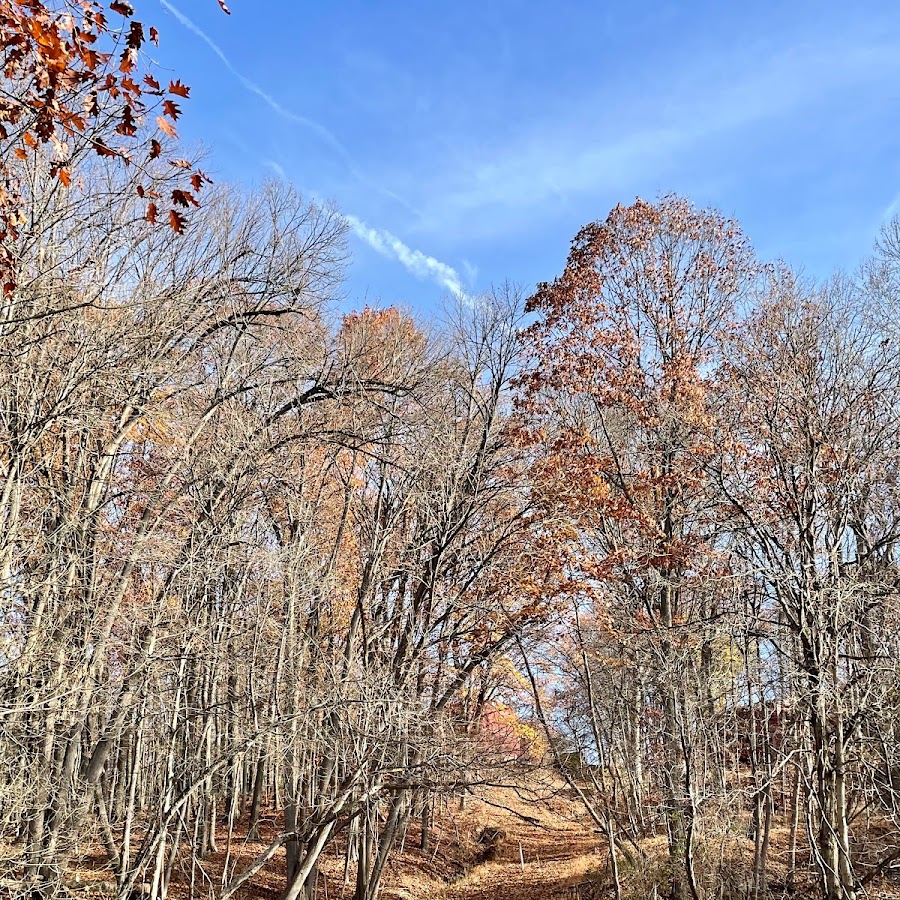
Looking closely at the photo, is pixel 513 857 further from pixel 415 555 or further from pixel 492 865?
pixel 415 555

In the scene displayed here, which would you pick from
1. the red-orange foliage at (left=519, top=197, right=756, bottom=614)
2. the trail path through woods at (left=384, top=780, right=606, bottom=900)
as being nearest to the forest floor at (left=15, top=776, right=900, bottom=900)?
the trail path through woods at (left=384, top=780, right=606, bottom=900)

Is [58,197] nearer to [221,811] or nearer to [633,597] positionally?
[633,597]

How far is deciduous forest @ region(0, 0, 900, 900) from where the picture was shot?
300 inches

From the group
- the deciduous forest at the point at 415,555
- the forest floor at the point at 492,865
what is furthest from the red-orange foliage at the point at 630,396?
the forest floor at the point at 492,865

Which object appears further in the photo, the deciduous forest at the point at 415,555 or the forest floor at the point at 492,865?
the forest floor at the point at 492,865

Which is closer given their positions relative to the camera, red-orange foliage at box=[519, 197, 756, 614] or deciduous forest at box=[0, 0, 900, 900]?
deciduous forest at box=[0, 0, 900, 900]

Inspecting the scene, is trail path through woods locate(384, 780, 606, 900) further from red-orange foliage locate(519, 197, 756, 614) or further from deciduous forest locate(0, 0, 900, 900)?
red-orange foliage locate(519, 197, 756, 614)

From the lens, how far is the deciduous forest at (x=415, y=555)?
25.0 feet

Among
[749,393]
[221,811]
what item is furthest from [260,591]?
[221,811]

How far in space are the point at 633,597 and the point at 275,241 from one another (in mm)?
7522

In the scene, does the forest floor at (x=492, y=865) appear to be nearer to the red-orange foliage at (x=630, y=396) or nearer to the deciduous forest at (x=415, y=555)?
the deciduous forest at (x=415, y=555)

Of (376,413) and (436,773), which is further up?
(376,413)

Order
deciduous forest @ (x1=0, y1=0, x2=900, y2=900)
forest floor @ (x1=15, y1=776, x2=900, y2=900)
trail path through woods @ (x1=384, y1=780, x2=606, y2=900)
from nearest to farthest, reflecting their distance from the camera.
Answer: deciduous forest @ (x1=0, y1=0, x2=900, y2=900) < forest floor @ (x1=15, y1=776, x2=900, y2=900) < trail path through woods @ (x1=384, y1=780, x2=606, y2=900)

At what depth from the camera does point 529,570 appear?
1120 cm
